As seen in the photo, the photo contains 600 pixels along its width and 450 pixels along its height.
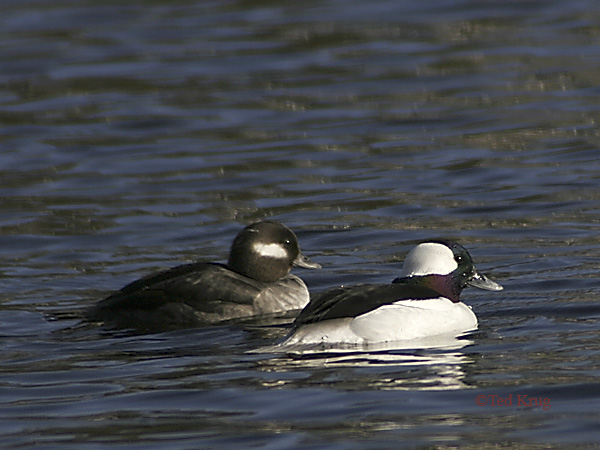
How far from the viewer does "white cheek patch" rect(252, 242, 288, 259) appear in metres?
11.0

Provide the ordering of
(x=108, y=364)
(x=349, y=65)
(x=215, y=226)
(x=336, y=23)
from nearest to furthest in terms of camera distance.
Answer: (x=108, y=364) < (x=215, y=226) < (x=349, y=65) < (x=336, y=23)

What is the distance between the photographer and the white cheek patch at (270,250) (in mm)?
11047

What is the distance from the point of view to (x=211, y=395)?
802cm

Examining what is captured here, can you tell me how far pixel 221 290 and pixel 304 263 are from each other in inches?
42.5

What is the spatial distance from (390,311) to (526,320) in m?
1.18

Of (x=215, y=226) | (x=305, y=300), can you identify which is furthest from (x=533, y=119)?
(x=305, y=300)

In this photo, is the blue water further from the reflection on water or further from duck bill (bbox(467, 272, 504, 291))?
duck bill (bbox(467, 272, 504, 291))

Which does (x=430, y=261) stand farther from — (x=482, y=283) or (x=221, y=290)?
(x=221, y=290)

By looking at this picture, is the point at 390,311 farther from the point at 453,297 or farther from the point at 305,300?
the point at 305,300

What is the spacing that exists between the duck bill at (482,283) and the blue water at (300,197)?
251mm

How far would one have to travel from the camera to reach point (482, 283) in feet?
33.5
